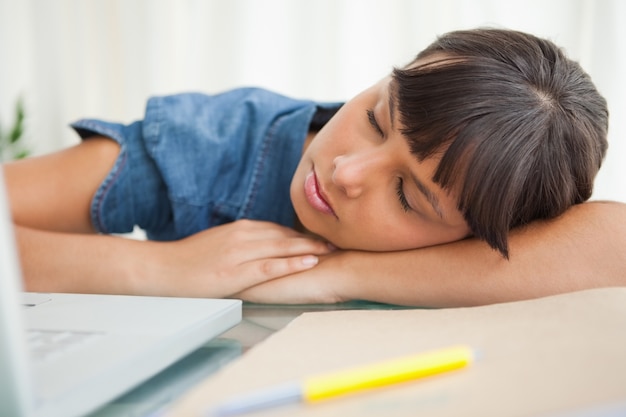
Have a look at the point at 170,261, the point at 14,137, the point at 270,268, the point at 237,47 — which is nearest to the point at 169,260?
the point at 170,261

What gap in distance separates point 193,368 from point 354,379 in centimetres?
14

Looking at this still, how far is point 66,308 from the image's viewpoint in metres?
0.51

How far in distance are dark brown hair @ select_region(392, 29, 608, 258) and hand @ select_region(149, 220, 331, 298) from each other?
0.58 ft

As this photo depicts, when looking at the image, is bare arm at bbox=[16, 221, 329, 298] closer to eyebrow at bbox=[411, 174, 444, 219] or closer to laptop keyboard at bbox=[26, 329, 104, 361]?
eyebrow at bbox=[411, 174, 444, 219]

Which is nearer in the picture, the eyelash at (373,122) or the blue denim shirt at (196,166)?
the eyelash at (373,122)

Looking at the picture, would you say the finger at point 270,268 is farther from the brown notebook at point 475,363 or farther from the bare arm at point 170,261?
the brown notebook at point 475,363

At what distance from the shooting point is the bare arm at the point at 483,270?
1.98ft

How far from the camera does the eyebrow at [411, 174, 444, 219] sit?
0.63 meters

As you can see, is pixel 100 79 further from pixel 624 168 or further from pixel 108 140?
pixel 624 168

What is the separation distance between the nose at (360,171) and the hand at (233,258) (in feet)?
0.33

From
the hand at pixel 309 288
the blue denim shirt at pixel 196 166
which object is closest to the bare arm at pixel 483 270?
the hand at pixel 309 288

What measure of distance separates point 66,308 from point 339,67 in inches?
46.3

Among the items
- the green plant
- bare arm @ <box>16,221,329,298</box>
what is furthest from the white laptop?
the green plant

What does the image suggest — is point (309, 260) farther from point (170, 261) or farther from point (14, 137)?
point (14, 137)
